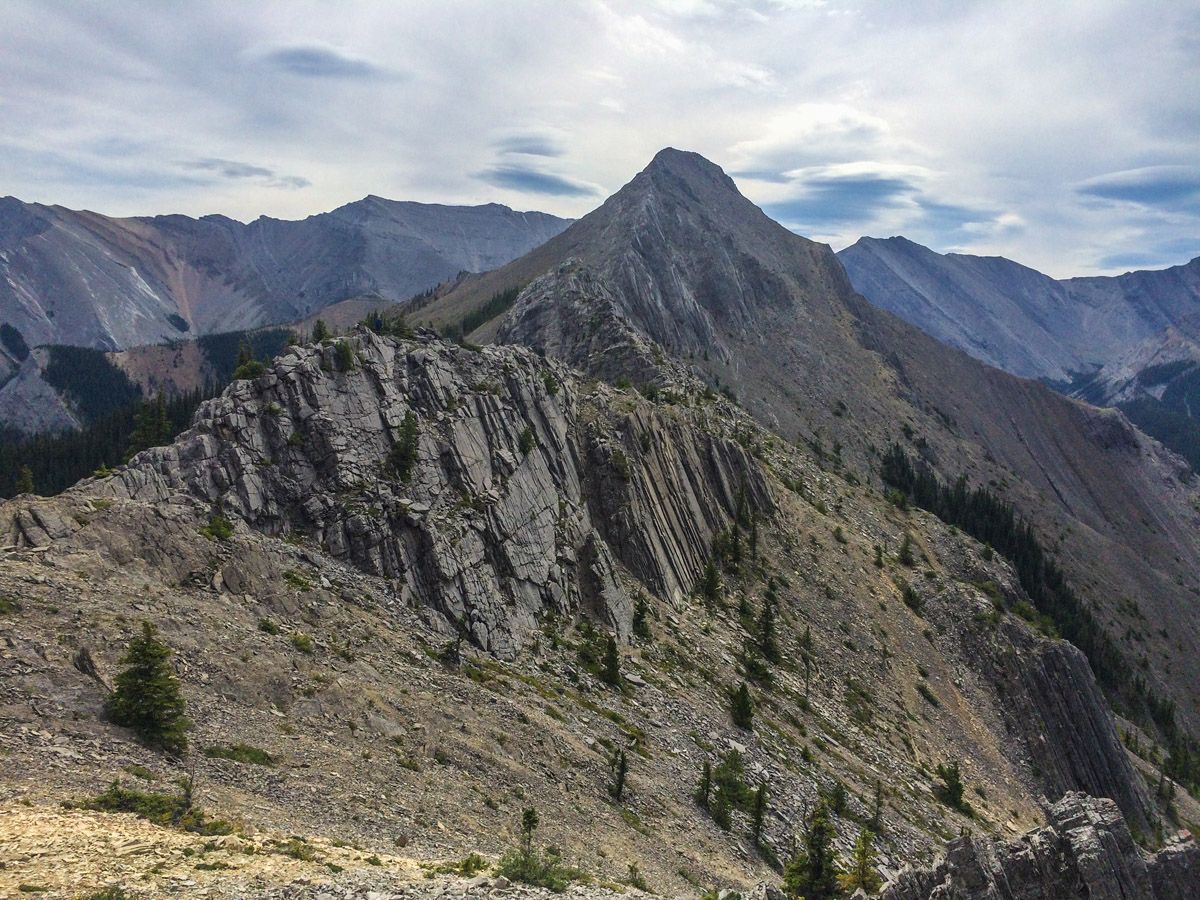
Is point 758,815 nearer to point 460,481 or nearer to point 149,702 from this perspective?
point 460,481

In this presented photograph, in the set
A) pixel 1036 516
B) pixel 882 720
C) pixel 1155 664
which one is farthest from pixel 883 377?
pixel 882 720

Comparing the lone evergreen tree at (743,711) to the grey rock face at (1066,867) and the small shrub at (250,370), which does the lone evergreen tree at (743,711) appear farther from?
the small shrub at (250,370)

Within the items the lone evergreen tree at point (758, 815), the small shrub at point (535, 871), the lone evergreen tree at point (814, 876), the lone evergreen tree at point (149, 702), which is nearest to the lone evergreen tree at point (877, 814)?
the lone evergreen tree at point (758, 815)

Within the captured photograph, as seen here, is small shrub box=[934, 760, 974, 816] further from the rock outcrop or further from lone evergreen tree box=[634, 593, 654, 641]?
lone evergreen tree box=[634, 593, 654, 641]

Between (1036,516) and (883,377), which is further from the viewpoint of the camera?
(883,377)

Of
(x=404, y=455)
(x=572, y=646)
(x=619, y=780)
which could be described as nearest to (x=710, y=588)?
(x=572, y=646)

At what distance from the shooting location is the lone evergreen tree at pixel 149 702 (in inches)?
1048

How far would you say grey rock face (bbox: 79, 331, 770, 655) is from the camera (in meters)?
46.8

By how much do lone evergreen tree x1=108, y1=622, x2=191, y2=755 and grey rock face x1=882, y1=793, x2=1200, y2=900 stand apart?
91.3 feet

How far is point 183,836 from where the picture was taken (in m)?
21.9

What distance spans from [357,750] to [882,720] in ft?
165

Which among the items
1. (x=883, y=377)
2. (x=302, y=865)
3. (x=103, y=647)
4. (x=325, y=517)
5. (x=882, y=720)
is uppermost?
(x=883, y=377)

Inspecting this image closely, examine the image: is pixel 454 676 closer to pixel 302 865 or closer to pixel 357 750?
pixel 357 750

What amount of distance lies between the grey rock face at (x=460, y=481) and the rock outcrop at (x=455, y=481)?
122 millimetres
